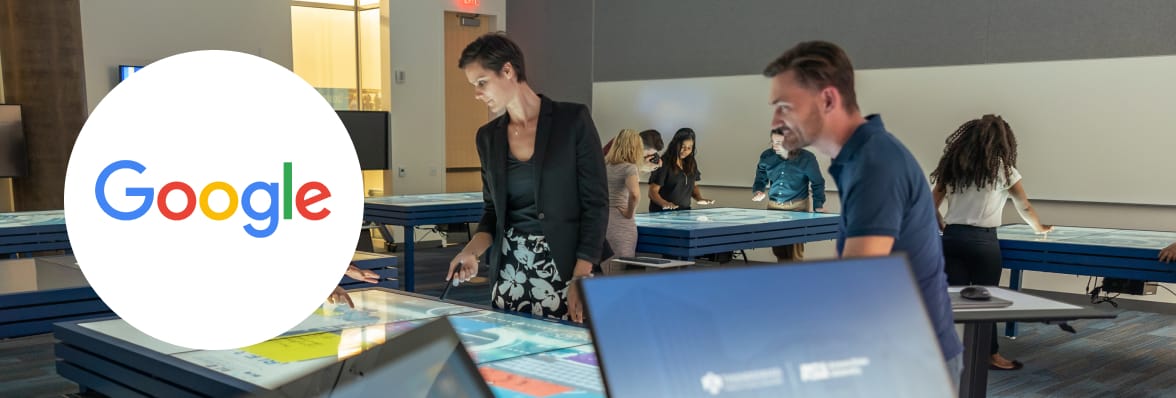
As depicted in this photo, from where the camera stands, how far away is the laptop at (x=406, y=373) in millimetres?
653

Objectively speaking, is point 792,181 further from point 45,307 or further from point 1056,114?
point 45,307

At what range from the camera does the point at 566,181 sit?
2.58m

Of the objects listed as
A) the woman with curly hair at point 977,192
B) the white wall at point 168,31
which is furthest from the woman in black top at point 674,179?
the white wall at point 168,31

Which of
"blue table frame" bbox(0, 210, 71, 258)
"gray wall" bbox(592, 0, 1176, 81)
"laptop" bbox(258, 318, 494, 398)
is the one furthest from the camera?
"gray wall" bbox(592, 0, 1176, 81)

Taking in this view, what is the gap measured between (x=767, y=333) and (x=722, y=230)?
4909 millimetres

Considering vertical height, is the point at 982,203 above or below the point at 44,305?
above

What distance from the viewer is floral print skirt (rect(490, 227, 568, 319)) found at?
2.65 metres

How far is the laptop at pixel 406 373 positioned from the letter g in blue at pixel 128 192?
35.2 inches

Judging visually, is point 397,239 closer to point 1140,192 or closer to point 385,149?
point 385,149

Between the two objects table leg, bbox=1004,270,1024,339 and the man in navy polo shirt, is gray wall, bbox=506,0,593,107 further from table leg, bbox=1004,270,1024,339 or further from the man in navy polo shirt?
the man in navy polo shirt

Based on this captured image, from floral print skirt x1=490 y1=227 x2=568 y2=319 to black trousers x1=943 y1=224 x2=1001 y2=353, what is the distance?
264 centimetres

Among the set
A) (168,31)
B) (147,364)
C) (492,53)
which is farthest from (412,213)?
(147,364)

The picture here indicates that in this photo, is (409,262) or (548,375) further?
(409,262)

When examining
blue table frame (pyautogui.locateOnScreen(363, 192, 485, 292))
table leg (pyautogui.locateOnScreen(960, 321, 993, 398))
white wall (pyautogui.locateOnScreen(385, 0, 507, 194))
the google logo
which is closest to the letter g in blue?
the google logo
